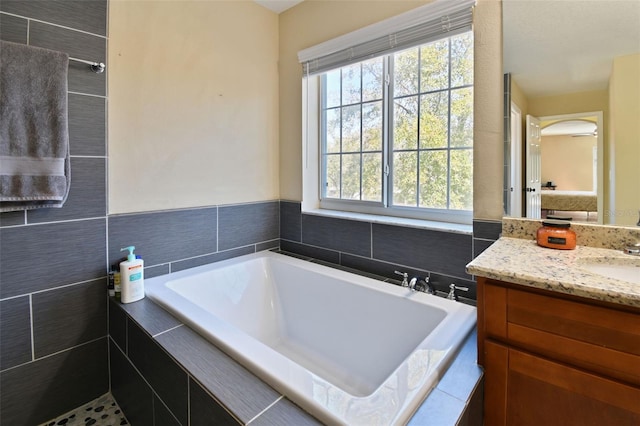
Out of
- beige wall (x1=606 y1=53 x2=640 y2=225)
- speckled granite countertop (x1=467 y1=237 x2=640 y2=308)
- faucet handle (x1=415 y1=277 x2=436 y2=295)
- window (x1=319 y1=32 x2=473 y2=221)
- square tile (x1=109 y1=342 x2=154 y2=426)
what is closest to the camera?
speckled granite countertop (x1=467 y1=237 x2=640 y2=308)

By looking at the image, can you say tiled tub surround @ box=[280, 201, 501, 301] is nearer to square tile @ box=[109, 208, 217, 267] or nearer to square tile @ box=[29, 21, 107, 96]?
square tile @ box=[109, 208, 217, 267]

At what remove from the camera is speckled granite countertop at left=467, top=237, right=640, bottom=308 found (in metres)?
0.82

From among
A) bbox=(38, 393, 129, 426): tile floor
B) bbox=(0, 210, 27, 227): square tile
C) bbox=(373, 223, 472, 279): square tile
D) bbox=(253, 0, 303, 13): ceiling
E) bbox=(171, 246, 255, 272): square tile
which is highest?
bbox=(253, 0, 303, 13): ceiling

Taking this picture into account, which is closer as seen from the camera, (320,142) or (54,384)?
(54,384)

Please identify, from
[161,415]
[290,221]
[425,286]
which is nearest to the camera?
[161,415]

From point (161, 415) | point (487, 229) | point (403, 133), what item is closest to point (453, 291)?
point (487, 229)

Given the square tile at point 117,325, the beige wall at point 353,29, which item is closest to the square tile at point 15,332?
the square tile at point 117,325

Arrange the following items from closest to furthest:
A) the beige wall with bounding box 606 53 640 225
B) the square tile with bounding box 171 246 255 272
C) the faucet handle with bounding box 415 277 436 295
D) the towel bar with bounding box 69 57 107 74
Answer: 1. the beige wall with bounding box 606 53 640 225
2. the towel bar with bounding box 69 57 107 74
3. the faucet handle with bounding box 415 277 436 295
4. the square tile with bounding box 171 246 255 272

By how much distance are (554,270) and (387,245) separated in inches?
37.7

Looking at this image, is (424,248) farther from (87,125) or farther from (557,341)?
(87,125)

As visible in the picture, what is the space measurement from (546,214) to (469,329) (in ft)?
2.02

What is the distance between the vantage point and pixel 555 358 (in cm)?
92

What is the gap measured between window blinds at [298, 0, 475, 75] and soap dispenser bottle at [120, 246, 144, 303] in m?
1.64

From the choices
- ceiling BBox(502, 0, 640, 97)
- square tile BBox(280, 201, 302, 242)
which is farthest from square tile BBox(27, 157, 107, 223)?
ceiling BBox(502, 0, 640, 97)
